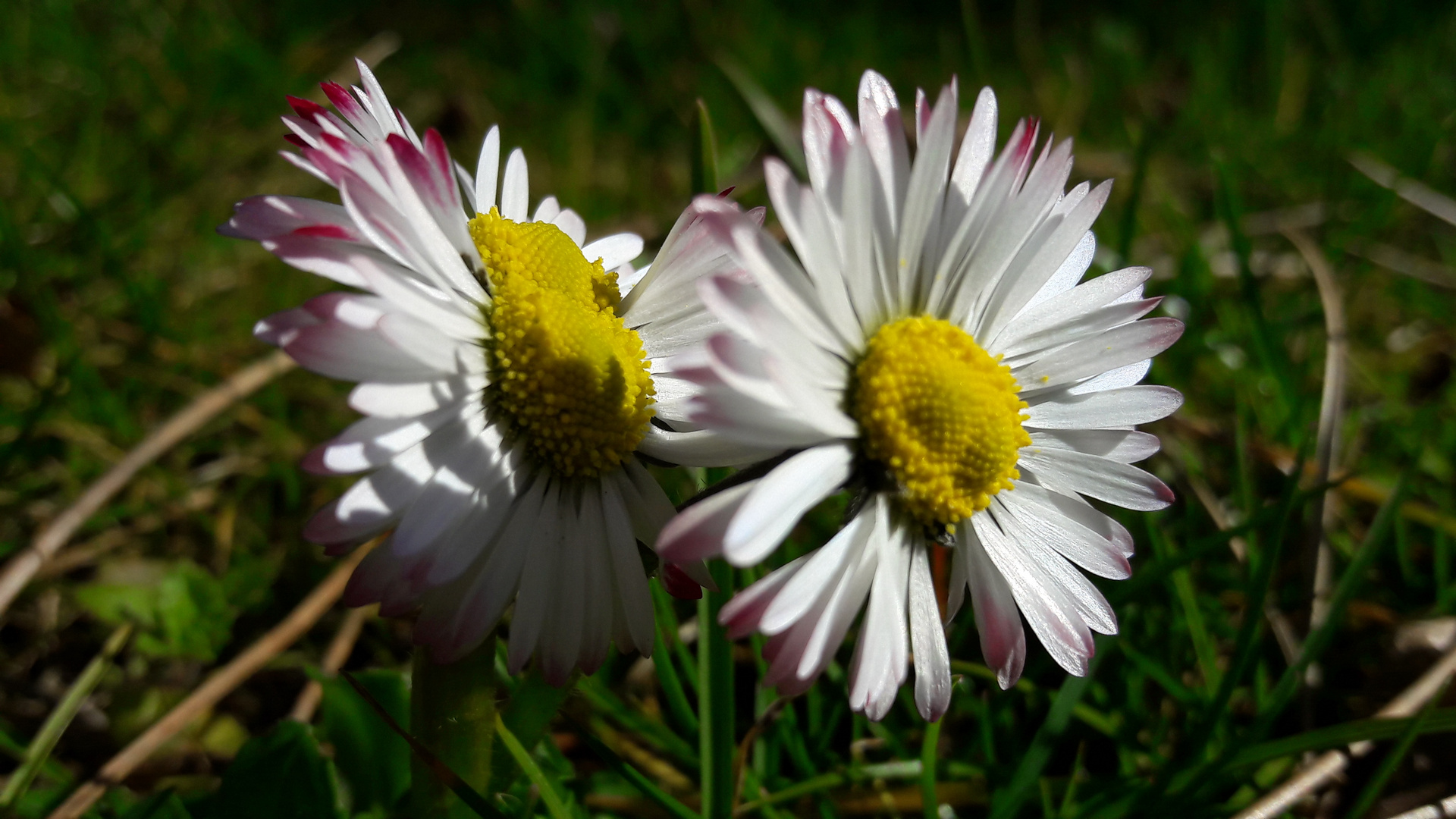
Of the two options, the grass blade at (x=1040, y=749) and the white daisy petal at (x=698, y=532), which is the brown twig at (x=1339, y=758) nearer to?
the grass blade at (x=1040, y=749)

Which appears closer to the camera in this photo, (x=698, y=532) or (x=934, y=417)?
(x=698, y=532)

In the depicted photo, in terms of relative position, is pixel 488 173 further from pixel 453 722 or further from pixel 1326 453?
pixel 1326 453

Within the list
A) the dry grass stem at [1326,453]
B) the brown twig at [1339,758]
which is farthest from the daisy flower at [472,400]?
the dry grass stem at [1326,453]

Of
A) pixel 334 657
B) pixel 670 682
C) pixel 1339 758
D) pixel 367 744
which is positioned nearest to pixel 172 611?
pixel 334 657

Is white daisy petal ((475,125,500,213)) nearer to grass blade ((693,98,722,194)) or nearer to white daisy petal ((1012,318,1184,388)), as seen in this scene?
grass blade ((693,98,722,194))

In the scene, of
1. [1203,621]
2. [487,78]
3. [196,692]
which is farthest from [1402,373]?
[487,78]

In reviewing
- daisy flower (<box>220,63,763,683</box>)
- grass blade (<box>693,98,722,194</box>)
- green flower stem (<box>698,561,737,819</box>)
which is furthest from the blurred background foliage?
grass blade (<box>693,98,722,194</box>)
